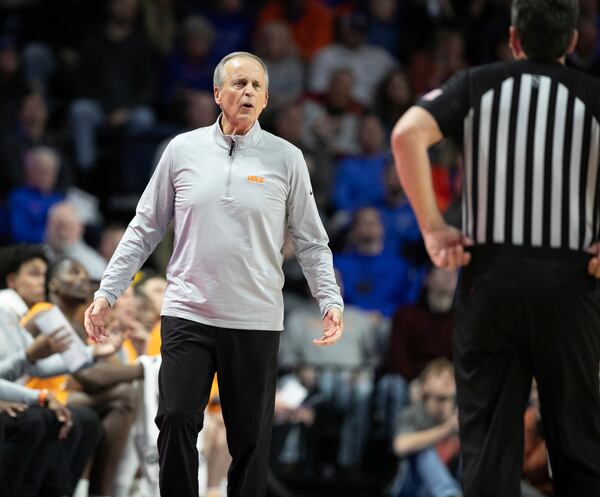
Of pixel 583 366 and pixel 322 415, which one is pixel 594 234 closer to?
pixel 583 366

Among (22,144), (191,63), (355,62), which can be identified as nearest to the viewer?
(22,144)

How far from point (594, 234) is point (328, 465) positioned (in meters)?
4.86

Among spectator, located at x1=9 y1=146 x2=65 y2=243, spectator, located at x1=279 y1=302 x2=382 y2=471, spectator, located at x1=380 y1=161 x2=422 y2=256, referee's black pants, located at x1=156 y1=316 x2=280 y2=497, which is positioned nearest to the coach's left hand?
referee's black pants, located at x1=156 y1=316 x2=280 y2=497

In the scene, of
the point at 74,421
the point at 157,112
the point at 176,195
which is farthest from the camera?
the point at 157,112

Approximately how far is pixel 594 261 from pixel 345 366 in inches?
196

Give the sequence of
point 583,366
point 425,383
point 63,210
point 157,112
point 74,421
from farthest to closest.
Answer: point 157,112
point 63,210
point 425,383
point 74,421
point 583,366

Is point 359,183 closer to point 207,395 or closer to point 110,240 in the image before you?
point 110,240

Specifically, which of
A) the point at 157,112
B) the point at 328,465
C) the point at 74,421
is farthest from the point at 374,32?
the point at 74,421

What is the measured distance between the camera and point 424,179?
4031 millimetres

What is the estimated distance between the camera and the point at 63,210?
9.00 meters

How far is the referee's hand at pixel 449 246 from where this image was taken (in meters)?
4.05

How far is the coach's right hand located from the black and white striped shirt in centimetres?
133

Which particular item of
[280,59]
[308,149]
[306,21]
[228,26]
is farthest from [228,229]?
[306,21]

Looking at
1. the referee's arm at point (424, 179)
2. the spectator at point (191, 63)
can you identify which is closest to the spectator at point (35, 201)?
the spectator at point (191, 63)
